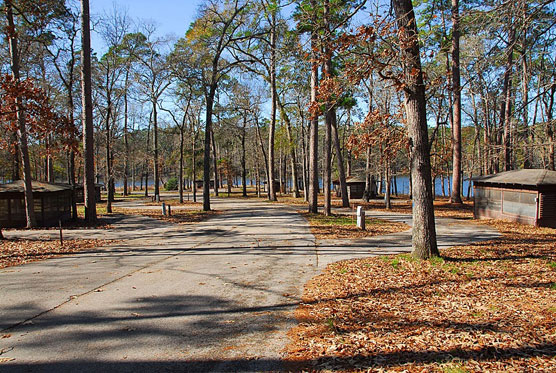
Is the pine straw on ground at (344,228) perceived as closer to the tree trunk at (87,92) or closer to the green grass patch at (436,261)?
the green grass patch at (436,261)

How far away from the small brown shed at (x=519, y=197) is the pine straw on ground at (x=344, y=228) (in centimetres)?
531

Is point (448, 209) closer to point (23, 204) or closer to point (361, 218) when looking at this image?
point (361, 218)

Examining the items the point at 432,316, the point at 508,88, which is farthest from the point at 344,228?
the point at 508,88

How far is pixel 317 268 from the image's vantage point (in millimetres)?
8031

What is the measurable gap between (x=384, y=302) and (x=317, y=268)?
262 cm

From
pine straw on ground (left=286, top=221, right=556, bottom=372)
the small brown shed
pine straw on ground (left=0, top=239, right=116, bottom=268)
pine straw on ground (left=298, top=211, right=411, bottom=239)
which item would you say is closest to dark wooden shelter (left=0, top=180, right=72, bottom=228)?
pine straw on ground (left=0, top=239, right=116, bottom=268)

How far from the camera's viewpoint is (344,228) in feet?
46.4

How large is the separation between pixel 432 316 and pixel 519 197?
14.3m

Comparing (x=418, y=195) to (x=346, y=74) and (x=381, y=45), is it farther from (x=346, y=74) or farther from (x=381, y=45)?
(x=381, y=45)

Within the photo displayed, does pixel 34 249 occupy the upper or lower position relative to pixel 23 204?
lower

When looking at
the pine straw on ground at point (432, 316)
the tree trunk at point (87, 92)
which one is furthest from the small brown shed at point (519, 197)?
the tree trunk at point (87, 92)

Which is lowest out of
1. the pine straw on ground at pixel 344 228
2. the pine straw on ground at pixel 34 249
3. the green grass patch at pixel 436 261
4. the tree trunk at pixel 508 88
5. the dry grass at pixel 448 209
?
the dry grass at pixel 448 209

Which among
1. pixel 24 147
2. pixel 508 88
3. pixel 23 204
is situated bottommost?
pixel 23 204

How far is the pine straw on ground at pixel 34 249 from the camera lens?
9320mm
